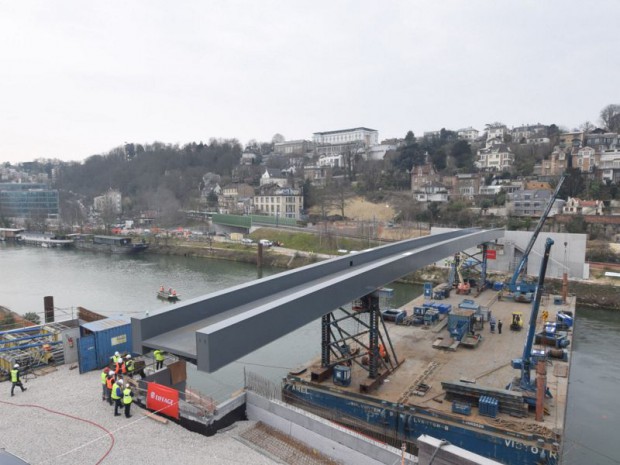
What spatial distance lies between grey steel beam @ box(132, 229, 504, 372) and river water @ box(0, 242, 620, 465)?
8.82 ft

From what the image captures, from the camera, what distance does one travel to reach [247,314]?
7199 millimetres

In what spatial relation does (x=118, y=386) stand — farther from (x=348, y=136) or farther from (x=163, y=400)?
(x=348, y=136)

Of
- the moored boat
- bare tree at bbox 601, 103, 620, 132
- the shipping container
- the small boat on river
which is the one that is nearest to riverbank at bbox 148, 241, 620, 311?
the small boat on river

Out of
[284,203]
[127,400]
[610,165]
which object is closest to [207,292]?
[127,400]

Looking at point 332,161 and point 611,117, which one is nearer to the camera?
point 611,117

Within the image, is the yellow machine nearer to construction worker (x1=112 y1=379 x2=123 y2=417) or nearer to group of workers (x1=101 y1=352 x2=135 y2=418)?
group of workers (x1=101 y1=352 x2=135 y2=418)

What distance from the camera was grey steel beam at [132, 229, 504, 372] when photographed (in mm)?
6633

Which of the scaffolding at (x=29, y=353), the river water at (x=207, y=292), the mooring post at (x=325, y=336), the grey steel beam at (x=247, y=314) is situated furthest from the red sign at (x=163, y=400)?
the mooring post at (x=325, y=336)

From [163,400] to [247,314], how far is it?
2965 millimetres

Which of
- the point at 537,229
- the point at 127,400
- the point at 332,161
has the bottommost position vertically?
the point at 127,400

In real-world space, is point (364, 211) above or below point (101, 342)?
above

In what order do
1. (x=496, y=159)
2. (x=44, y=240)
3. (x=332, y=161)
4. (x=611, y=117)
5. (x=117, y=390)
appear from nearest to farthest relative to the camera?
(x=117, y=390), (x=44, y=240), (x=496, y=159), (x=611, y=117), (x=332, y=161)

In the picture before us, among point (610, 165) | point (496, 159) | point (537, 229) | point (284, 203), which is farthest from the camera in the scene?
point (496, 159)

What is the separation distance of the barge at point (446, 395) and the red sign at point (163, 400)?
4.94m
